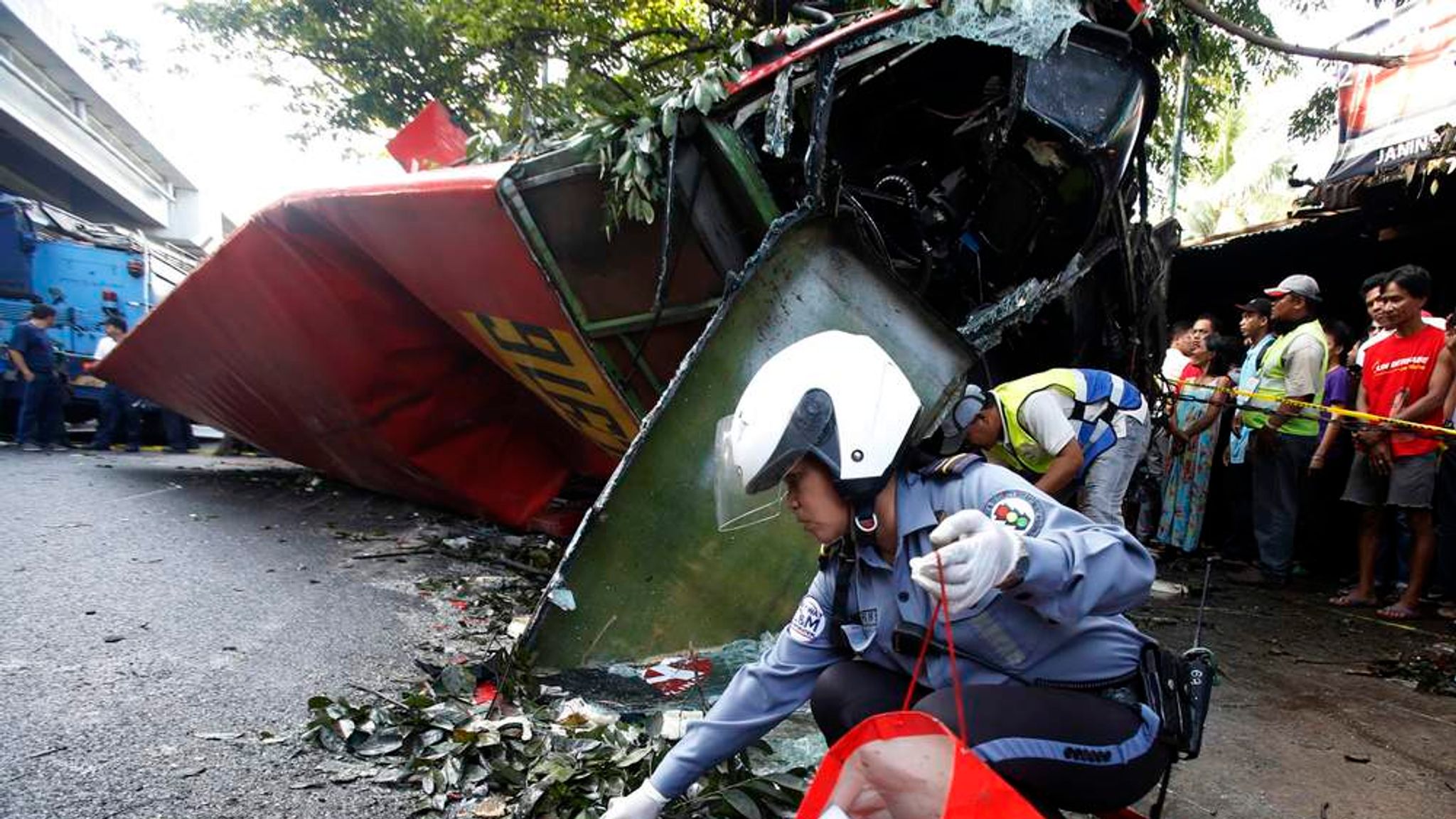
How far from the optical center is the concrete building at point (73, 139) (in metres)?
16.0

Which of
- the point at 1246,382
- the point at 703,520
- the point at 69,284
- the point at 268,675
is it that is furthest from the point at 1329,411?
the point at 69,284

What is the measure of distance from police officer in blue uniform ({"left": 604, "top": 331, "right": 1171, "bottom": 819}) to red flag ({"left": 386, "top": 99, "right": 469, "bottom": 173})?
605cm

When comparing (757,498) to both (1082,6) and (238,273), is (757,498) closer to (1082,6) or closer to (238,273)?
(1082,6)

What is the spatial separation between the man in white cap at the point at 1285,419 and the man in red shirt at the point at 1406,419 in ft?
1.04

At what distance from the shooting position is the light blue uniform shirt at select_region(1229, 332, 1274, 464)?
5.50 m

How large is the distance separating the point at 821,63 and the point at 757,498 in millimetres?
2022

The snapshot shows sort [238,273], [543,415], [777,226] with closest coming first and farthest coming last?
[777,226]
[238,273]
[543,415]

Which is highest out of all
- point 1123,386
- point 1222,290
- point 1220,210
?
point 1220,210

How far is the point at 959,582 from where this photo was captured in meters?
1.21

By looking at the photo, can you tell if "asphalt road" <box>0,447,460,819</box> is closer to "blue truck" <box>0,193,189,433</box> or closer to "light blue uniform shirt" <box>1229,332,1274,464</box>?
"blue truck" <box>0,193,189,433</box>

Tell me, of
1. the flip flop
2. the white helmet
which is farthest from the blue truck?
the flip flop

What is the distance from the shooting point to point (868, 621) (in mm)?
1603

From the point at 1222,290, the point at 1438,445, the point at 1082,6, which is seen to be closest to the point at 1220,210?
the point at 1222,290

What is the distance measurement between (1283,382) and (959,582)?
17.1ft
